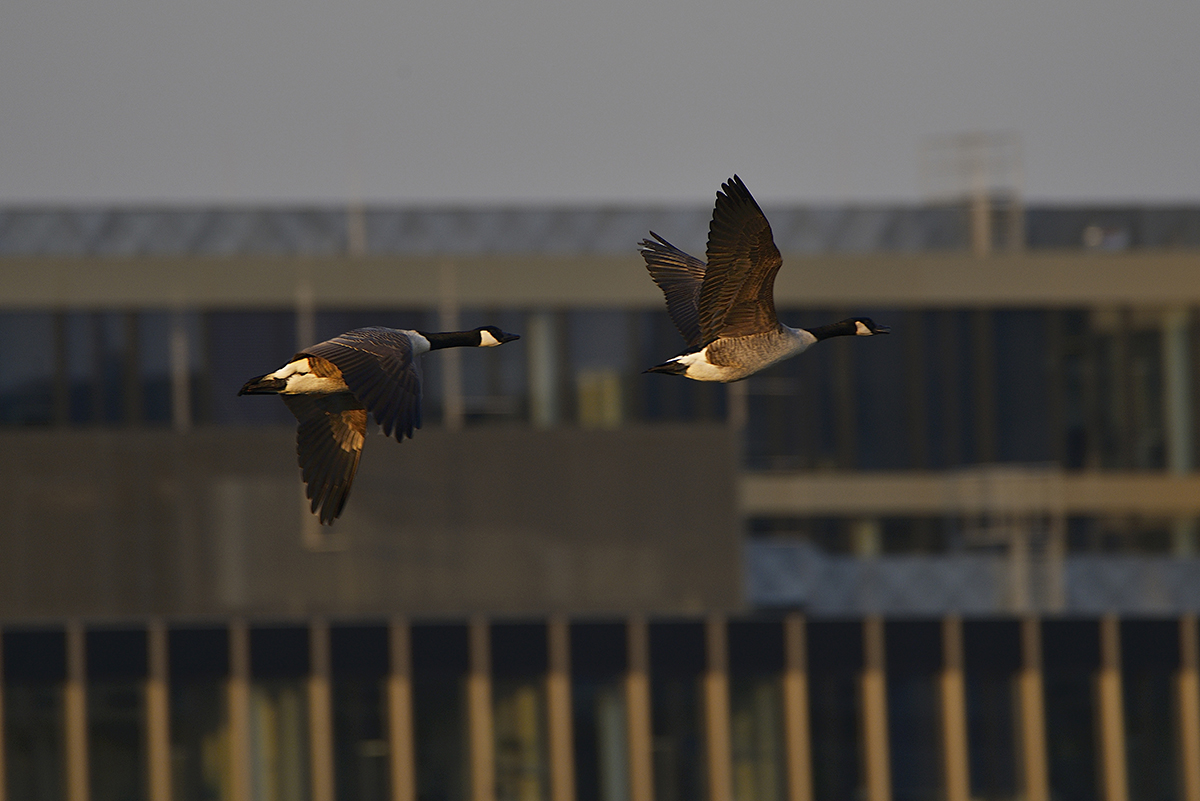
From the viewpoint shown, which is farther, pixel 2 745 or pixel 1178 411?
pixel 1178 411

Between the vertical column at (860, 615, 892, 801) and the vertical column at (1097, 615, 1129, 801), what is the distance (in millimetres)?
3050

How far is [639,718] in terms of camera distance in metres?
25.3

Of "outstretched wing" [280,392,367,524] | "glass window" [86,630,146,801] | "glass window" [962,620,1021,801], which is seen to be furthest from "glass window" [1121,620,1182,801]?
"outstretched wing" [280,392,367,524]

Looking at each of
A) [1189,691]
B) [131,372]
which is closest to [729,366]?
[1189,691]

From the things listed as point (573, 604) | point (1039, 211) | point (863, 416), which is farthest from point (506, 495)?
point (1039, 211)

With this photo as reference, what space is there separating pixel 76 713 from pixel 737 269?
1366 centimetres

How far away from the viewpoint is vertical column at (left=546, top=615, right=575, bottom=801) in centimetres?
2520

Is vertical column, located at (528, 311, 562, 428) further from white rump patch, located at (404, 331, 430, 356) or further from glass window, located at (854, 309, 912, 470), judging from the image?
white rump patch, located at (404, 331, 430, 356)

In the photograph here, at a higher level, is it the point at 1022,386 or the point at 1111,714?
the point at 1022,386

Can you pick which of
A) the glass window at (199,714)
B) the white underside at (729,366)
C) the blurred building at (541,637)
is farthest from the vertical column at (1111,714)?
the white underside at (729,366)

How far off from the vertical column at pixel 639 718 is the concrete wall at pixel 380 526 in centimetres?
63

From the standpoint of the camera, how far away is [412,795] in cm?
2495

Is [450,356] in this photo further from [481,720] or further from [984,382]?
[984,382]

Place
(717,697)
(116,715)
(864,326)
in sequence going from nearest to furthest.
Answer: (864,326)
(116,715)
(717,697)
